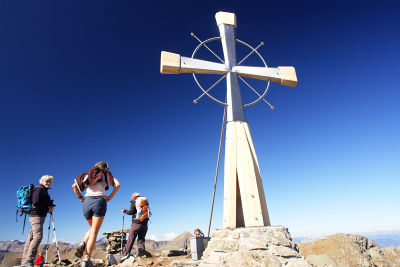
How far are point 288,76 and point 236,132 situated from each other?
2884 millimetres

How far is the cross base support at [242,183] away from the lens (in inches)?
216

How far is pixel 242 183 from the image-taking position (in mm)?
5727

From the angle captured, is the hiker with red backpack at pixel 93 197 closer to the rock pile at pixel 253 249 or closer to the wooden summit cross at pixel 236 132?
the rock pile at pixel 253 249

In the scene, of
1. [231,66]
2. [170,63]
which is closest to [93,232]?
[170,63]

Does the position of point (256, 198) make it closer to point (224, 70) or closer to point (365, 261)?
point (224, 70)

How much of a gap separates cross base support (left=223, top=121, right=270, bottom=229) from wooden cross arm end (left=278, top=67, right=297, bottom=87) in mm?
2300

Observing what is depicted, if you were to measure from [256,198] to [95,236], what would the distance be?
354 cm

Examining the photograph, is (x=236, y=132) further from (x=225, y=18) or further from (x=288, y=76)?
(x=225, y=18)

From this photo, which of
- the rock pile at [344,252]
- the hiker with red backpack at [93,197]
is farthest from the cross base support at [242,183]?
the rock pile at [344,252]

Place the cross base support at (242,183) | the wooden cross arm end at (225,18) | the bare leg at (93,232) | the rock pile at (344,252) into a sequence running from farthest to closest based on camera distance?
the rock pile at (344,252)
the wooden cross arm end at (225,18)
the cross base support at (242,183)
the bare leg at (93,232)

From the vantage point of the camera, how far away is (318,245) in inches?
432

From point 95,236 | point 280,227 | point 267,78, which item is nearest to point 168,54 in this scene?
point 267,78

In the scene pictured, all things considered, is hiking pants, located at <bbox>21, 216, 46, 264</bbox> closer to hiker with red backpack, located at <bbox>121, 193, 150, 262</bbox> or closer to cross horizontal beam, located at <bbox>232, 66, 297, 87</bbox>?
hiker with red backpack, located at <bbox>121, 193, 150, 262</bbox>

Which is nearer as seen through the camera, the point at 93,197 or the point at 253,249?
the point at 93,197
